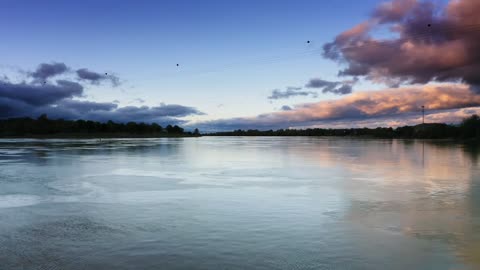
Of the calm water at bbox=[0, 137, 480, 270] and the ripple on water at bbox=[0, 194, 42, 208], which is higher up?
the ripple on water at bbox=[0, 194, 42, 208]

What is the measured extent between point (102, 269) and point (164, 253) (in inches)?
51.5

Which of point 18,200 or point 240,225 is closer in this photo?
point 240,225

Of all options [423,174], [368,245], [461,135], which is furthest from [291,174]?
[461,135]

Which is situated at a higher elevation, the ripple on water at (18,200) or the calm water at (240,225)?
the ripple on water at (18,200)

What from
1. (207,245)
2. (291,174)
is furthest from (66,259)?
(291,174)

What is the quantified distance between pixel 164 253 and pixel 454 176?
1917 cm

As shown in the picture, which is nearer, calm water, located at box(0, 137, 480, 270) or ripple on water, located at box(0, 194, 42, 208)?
calm water, located at box(0, 137, 480, 270)

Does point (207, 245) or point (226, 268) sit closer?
point (226, 268)

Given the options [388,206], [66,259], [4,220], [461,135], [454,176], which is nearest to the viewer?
[66,259]

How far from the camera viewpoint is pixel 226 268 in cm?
699

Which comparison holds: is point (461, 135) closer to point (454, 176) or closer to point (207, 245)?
point (454, 176)

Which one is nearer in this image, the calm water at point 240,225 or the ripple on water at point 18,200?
the calm water at point 240,225

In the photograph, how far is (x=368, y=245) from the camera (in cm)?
833

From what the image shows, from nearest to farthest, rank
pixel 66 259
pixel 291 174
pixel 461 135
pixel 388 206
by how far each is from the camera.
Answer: pixel 66 259
pixel 388 206
pixel 291 174
pixel 461 135
